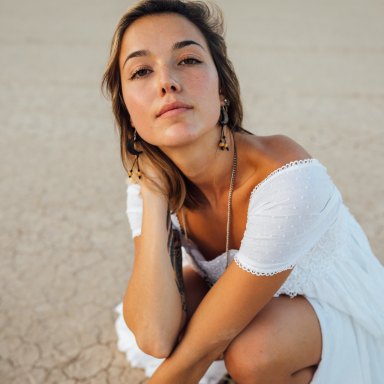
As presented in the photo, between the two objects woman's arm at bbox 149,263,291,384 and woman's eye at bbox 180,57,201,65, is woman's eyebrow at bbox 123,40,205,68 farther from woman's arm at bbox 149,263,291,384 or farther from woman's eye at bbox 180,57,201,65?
woman's arm at bbox 149,263,291,384

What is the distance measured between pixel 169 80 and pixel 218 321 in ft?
2.66

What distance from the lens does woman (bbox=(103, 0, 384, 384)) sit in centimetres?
148

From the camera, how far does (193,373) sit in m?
1.59

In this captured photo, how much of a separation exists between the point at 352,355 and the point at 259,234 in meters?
0.60

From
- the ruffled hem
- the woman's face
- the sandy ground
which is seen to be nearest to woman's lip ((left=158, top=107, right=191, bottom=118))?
the woman's face

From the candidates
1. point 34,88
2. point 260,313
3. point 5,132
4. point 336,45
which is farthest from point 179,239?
point 336,45

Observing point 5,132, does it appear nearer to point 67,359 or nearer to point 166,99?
point 67,359

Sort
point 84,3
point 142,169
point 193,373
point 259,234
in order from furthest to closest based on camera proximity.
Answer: point 84,3 → point 142,169 → point 193,373 → point 259,234

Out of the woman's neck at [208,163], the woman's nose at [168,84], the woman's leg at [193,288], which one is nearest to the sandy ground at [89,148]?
the woman's leg at [193,288]

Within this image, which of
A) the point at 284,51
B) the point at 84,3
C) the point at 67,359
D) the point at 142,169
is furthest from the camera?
the point at 84,3

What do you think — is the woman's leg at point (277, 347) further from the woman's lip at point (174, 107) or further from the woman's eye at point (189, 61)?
the woman's eye at point (189, 61)

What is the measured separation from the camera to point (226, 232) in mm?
1829

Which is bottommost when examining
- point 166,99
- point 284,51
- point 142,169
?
point 284,51

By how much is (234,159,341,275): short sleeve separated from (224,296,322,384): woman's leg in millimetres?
220
